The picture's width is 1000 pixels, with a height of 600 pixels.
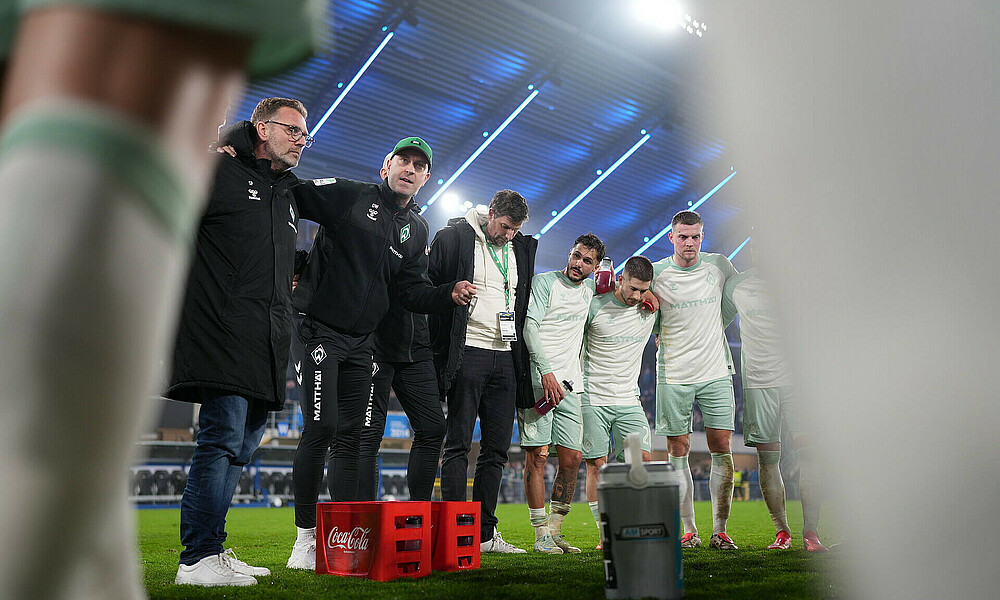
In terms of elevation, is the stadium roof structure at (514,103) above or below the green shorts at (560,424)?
above

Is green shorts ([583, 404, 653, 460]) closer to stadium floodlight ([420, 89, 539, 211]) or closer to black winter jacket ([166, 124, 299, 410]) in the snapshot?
black winter jacket ([166, 124, 299, 410])

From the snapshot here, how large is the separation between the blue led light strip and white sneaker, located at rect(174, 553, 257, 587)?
1412 cm

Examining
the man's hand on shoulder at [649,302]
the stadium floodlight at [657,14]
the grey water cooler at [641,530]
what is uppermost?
the stadium floodlight at [657,14]

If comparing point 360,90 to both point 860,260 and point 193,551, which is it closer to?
point 193,551

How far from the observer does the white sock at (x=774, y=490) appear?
4.13 meters

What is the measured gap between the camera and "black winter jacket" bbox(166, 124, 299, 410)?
2283 millimetres

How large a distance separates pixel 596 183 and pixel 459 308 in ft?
41.7

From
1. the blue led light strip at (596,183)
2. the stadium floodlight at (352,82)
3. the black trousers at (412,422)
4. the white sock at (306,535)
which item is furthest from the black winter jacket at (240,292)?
the blue led light strip at (596,183)

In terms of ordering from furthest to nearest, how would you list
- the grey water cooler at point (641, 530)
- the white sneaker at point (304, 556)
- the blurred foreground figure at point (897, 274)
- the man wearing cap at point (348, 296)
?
the man wearing cap at point (348, 296) < the white sneaker at point (304, 556) < the grey water cooler at point (641, 530) < the blurred foreground figure at point (897, 274)

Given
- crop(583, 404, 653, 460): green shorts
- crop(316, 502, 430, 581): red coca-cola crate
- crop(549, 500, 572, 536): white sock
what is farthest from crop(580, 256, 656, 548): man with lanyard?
crop(316, 502, 430, 581): red coca-cola crate

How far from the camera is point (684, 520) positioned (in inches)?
165

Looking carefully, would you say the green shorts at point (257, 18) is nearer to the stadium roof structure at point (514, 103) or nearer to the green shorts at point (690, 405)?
the green shorts at point (690, 405)

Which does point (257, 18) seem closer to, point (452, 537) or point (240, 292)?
point (240, 292)

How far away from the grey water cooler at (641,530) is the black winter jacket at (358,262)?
63.7 inches
